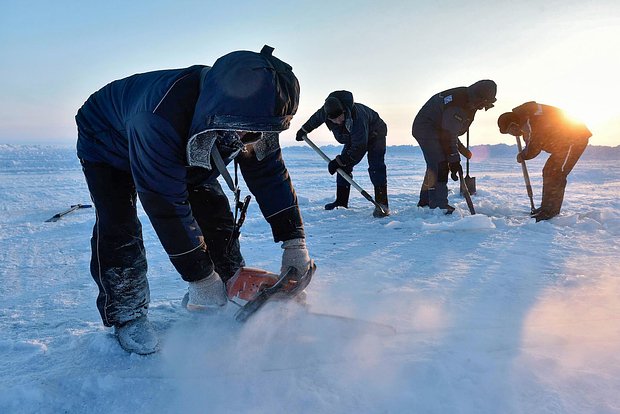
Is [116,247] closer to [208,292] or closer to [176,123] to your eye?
[208,292]

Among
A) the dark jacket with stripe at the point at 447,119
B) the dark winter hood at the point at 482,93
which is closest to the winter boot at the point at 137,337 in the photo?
the dark jacket with stripe at the point at 447,119

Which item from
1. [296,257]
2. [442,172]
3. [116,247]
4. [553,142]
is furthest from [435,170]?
[116,247]

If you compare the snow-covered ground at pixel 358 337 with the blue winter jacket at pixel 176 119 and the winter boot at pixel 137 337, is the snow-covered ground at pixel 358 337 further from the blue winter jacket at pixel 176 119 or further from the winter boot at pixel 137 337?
the blue winter jacket at pixel 176 119

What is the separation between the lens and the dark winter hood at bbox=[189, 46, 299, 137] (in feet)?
4.68

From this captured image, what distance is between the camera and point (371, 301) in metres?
2.49

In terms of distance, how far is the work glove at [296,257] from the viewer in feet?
7.10

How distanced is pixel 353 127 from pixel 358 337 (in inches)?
141

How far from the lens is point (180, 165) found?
160 cm

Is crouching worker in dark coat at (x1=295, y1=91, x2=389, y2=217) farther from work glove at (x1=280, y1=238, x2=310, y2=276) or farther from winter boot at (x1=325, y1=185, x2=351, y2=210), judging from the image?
work glove at (x1=280, y1=238, x2=310, y2=276)

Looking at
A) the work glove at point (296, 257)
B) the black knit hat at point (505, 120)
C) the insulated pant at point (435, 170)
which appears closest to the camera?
the work glove at point (296, 257)

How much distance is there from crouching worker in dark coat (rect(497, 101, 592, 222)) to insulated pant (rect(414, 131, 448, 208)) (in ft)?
3.23

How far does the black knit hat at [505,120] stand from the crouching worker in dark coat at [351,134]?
142cm

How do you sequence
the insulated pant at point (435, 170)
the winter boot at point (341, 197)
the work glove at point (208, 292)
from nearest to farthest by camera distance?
the work glove at point (208, 292)
the insulated pant at point (435, 170)
the winter boot at point (341, 197)

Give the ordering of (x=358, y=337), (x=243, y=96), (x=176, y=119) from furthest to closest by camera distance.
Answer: (x=358, y=337), (x=176, y=119), (x=243, y=96)
